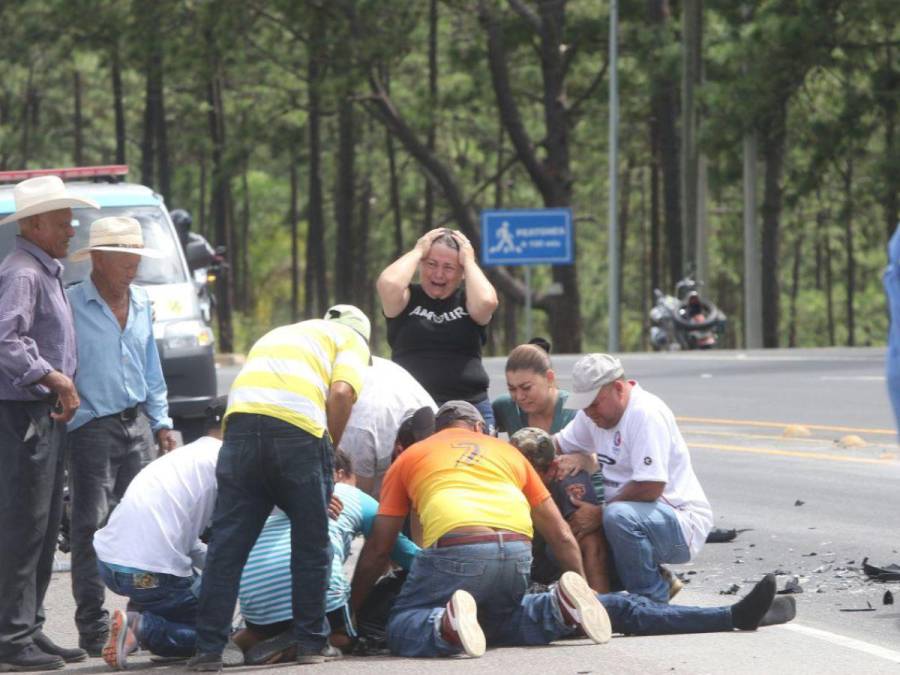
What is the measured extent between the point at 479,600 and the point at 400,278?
7.30 ft

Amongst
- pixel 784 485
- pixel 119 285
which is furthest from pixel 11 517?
pixel 784 485

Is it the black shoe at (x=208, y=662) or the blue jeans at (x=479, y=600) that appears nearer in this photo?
the black shoe at (x=208, y=662)

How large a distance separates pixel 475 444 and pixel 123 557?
5.11 ft

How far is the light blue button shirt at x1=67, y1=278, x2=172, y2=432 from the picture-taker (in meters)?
8.53

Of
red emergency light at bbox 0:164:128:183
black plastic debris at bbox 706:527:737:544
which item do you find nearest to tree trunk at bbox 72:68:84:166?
red emergency light at bbox 0:164:128:183

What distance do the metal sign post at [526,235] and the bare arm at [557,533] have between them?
28277 millimetres

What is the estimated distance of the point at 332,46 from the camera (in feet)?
127

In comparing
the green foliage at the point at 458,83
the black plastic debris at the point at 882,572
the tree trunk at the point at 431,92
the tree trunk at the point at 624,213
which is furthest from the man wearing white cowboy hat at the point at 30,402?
the tree trunk at the point at 624,213

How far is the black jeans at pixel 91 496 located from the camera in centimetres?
839

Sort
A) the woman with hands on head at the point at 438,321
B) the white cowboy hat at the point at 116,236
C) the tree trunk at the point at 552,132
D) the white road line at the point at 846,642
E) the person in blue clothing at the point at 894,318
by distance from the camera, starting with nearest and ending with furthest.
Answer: the person in blue clothing at the point at 894,318
the white road line at the point at 846,642
the white cowboy hat at the point at 116,236
the woman with hands on head at the point at 438,321
the tree trunk at the point at 552,132

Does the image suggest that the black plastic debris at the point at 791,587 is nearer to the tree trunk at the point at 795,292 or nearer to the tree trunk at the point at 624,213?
the tree trunk at the point at 624,213

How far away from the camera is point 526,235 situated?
36.9 metres

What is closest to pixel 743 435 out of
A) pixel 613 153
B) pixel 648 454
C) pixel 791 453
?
pixel 791 453

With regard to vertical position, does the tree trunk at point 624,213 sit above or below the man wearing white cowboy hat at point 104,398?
above
